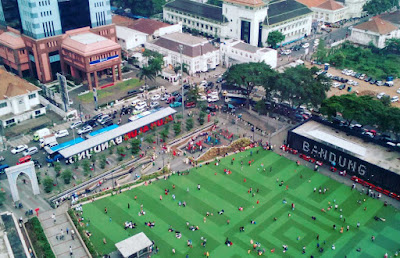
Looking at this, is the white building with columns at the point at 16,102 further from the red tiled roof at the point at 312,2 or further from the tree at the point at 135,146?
the red tiled roof at the point at 312,2

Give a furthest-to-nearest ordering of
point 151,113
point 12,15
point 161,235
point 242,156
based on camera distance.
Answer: point 12,15 → point 151,113 → point 242,156 → point 161,235

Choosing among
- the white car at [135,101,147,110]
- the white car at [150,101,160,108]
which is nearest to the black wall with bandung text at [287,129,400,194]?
the white car at [150,101,160,108]

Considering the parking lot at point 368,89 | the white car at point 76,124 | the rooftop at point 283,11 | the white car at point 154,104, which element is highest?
the rooftop at point 283,11

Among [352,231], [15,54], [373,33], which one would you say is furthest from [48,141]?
[373,33]

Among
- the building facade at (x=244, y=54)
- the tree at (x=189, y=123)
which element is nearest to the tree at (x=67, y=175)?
the tree at (x=189, y=123)

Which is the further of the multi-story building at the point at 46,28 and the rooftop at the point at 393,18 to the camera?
the rooftop at the point at 393,18

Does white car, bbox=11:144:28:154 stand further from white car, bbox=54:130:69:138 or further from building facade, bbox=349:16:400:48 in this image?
building facade, bbox=349:16:400:48

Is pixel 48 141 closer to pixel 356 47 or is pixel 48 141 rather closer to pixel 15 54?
pixel 15 54
